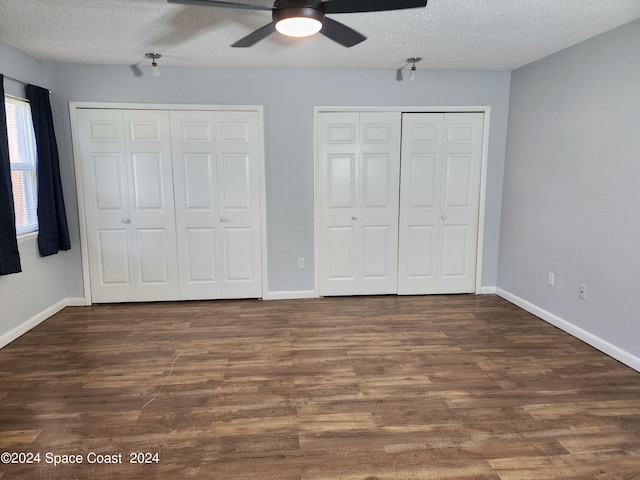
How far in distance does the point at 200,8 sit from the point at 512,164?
11.2 feet

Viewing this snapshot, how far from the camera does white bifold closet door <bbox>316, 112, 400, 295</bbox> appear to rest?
4184 millimetres

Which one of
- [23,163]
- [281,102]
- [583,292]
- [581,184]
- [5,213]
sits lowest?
[583,292]

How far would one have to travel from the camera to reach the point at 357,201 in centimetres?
429

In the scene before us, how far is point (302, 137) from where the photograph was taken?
414 cm

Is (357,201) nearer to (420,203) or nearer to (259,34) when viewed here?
(420,203)

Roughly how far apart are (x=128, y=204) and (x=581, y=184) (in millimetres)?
4300

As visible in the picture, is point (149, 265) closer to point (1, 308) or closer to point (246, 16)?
point (1, 308)

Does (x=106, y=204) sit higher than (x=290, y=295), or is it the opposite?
(x=106, y=204)

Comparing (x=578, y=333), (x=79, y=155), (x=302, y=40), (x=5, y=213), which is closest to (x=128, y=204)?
(x=79, y=155)

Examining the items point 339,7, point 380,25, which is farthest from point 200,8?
point 380,25

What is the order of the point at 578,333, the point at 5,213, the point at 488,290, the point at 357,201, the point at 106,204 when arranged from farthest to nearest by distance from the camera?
the point at 488,290, the point at 357,201, the point at 106,204, the point at 578,333, the point at 5,213

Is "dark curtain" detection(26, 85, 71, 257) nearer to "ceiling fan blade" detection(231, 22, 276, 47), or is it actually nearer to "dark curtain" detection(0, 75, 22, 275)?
"dark curtain" detection(0, 75, 22, 275)

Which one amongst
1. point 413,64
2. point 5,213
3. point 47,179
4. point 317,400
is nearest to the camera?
point 317,400

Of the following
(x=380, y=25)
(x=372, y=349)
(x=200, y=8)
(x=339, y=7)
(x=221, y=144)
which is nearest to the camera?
(x=339, y=7)
